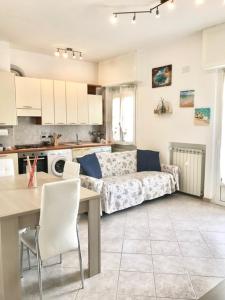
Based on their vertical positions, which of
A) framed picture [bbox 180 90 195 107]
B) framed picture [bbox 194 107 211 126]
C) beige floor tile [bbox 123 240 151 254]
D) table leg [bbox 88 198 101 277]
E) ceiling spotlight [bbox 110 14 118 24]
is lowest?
beige floor tile [bbox 123 240 151 254]

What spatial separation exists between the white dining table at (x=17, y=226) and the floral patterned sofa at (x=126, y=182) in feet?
4.33

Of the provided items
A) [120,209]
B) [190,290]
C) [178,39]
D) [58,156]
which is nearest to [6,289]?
[190,290]

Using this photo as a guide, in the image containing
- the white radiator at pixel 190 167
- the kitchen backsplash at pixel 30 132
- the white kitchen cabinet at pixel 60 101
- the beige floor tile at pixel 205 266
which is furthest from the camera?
the white kitchen cabinet at pixel 60 101

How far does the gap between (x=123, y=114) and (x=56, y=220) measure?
4160 millimetres

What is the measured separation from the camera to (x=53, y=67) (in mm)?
5574

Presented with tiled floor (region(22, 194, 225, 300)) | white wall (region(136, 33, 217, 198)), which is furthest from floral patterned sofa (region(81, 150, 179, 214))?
white wall (region(136, 33, 217, 198))

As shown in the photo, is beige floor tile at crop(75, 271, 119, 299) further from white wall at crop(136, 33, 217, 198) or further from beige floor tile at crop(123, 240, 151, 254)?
white wall at crop(136, 33, 217, 198)

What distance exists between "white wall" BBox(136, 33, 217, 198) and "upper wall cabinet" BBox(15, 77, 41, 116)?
208cm

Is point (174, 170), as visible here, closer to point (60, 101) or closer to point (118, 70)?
point (118, 70)

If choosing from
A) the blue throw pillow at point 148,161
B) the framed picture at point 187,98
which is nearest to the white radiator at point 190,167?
the blue throw pillow at point 148,161

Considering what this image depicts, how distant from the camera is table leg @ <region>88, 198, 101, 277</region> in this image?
7.22 ft

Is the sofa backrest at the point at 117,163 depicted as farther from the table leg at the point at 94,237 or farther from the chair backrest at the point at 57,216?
the chair backrest at the point at 57,216

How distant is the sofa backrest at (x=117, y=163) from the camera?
443cm

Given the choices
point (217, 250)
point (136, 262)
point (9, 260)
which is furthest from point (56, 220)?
point (217, 250)
